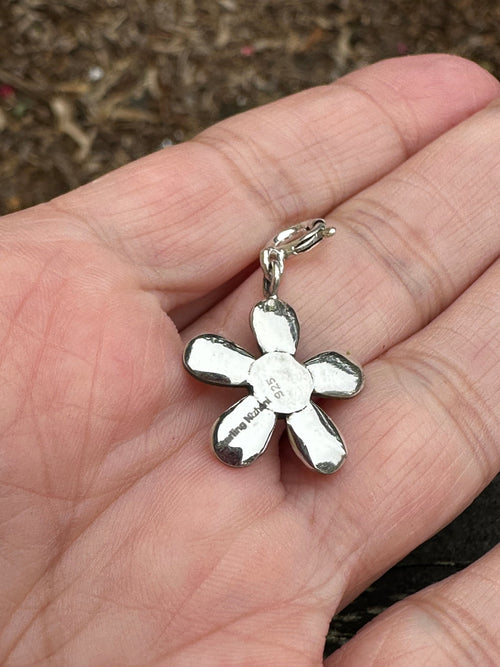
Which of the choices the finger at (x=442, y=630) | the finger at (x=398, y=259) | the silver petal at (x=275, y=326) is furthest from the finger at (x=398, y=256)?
the finger at (x=442, y=630)

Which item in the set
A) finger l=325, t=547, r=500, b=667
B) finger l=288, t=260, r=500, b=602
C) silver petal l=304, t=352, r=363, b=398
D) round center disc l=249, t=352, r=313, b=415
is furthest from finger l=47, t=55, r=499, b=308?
finger l=325, t=547, r=500, b=667

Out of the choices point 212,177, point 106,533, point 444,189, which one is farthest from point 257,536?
point 444,189

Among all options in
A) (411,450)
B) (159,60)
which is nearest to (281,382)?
(411,450)

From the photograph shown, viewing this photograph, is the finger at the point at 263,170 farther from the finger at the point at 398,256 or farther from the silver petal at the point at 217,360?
the silver petal at the point at 217,360

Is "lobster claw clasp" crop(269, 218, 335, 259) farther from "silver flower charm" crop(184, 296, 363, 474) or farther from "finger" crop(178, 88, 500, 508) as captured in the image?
"silver flower charm" crop(184, 296, 363, 474)

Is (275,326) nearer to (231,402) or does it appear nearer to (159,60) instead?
(231,402)

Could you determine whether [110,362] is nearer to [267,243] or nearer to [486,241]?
[267,243]
